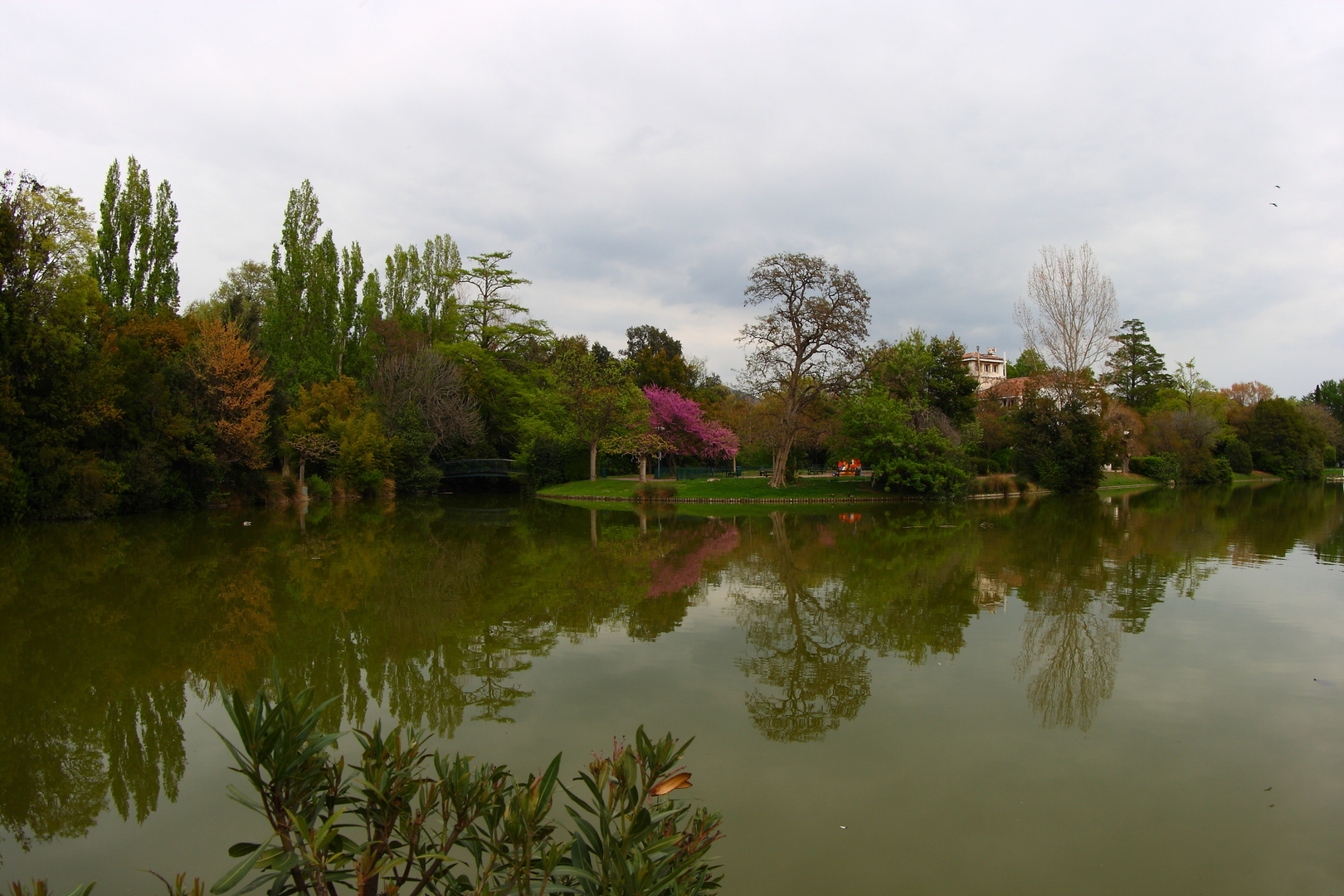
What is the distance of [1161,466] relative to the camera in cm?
4359

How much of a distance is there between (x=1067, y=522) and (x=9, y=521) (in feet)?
97.2

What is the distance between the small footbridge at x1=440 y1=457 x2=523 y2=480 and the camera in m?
39.2

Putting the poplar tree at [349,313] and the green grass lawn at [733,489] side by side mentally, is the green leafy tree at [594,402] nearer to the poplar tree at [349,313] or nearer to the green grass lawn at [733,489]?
the green grass lawn at [733,489]

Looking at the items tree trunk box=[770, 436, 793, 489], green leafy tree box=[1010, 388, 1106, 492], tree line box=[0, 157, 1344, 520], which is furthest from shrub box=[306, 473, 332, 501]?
green leafy tree box=[1010, 388, 1106, 492]

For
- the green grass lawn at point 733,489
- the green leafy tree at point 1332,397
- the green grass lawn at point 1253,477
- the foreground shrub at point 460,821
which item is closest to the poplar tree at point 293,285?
the green grass lawn at point 733,489

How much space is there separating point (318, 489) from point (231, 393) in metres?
6.10

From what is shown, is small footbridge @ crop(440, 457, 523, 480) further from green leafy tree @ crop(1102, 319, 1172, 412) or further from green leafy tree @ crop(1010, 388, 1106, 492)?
green leafy tree @ crop(1102, 319, 1172, 412)

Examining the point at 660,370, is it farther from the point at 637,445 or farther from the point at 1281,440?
the point at 1281,440

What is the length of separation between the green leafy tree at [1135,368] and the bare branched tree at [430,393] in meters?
47.2

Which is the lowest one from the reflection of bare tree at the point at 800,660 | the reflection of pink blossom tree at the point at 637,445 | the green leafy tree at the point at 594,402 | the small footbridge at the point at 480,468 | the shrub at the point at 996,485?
the reflection of bare tree at the point at 800,660

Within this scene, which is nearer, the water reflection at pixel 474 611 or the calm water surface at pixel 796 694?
the calm water surface at pixel 796 694

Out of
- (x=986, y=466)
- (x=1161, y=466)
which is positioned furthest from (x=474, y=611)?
(x=1161, y=466)

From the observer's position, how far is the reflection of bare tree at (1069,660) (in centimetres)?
609

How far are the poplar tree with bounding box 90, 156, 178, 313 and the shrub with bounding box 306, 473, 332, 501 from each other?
882 centimetres
